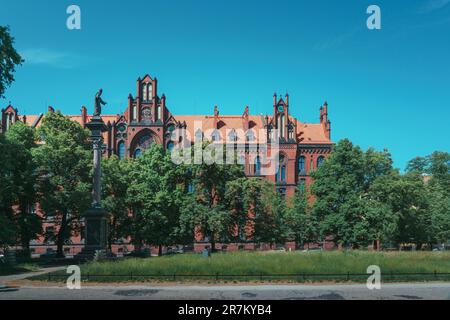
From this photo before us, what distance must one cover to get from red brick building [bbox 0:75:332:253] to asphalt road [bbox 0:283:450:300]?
36292mm

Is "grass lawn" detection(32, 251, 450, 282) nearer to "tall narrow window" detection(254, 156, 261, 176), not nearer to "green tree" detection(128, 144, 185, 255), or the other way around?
"green tree" detection(128, 144, 185, 255)

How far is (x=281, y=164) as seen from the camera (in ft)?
204

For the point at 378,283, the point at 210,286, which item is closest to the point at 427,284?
the point at 378,283

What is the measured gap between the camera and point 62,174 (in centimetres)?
3594

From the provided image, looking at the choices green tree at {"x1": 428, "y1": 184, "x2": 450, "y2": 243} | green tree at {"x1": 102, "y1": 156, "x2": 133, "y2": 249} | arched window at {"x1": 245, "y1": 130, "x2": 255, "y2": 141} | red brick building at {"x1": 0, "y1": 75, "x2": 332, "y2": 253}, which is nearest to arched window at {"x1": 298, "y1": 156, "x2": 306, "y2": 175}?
red brick building at {"x1": 0, "y1": 75, "x2": 332, "y2": 253}

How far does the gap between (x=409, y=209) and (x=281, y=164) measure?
66.7 ft

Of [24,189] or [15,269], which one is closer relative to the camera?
[15,269]

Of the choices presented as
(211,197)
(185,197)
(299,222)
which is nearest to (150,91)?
(185,197)

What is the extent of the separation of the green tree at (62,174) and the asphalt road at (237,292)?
16.3 metres

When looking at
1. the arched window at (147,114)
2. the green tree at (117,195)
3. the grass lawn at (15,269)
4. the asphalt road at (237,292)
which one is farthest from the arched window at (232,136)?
the asphalt road at (237,292)

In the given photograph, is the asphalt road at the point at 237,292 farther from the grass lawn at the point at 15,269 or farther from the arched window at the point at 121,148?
the arched window at the point at 121,148

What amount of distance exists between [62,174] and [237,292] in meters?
23.7

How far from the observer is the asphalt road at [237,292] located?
16.1m

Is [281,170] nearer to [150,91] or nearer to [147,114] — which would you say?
[147,114]
